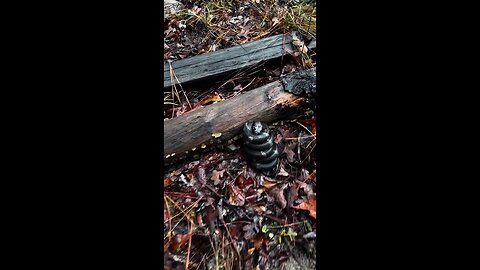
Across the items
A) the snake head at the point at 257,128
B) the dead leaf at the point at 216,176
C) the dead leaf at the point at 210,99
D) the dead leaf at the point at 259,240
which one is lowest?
the dead leaf at the point at 259,240

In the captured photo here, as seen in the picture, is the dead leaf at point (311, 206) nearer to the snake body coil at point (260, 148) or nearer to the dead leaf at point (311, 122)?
the snake body coil at point (260, 148)

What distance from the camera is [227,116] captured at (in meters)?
3.01

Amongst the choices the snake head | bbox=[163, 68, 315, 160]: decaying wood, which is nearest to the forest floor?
bbox=[163, 68, 315, 160]: decaying wood

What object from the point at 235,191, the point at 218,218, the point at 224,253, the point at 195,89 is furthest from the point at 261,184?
the point at 195,89

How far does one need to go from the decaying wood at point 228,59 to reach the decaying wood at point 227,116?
537 mm

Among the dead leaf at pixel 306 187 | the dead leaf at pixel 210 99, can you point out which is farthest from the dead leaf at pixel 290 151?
the dead leaf at pixel 210 99

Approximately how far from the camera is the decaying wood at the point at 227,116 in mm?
2881

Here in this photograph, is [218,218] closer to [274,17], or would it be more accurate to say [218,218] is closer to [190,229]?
[190,229]

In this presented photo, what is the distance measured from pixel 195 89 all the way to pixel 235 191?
1.22m

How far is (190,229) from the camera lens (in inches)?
103

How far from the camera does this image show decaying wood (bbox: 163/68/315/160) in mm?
2881

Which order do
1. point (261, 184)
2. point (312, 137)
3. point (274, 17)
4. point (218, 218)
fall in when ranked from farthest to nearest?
point (274, 17) < point (312, 137) < point (261, 184) < point (218, 218)

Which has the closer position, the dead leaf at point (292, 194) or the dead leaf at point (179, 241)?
the dead leaf at point (179, 241)

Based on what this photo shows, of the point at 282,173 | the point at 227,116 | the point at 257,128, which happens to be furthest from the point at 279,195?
the point at 227,116
